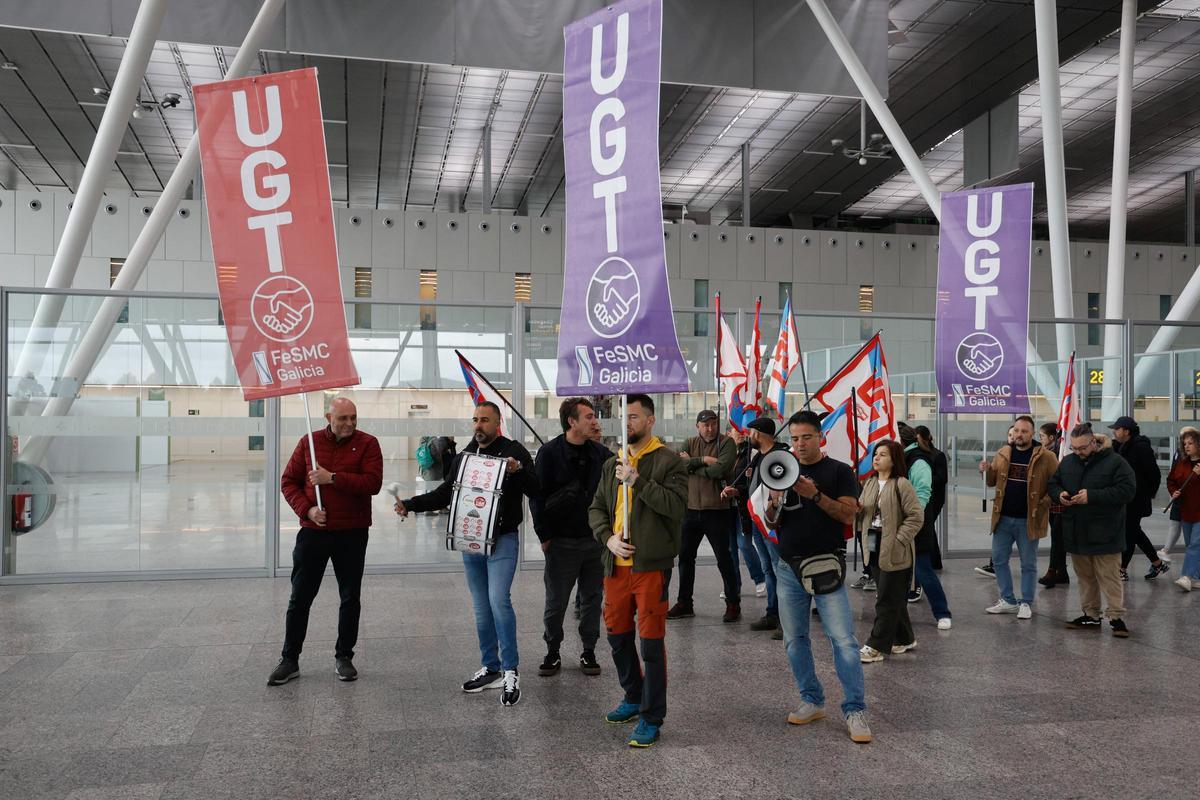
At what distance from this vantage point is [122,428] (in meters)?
9.93

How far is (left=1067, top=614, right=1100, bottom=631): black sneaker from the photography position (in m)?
7.81

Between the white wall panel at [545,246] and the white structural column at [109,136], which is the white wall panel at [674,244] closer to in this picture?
the white wall panel at [545,246]

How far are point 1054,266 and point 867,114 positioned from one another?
301 inches

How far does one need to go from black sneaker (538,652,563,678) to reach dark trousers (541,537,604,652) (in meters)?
0.05

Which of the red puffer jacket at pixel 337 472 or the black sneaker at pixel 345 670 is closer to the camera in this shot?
the red puffer jacket at pixel 337 472

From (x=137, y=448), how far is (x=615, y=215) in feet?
23.2

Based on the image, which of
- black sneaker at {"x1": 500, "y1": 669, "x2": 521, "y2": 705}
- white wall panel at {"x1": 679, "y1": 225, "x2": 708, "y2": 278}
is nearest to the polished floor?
black sneaker at {"x1": 500, "y1": 669, "x2": 521, "y2": 705}

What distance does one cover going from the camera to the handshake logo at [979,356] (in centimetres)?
870

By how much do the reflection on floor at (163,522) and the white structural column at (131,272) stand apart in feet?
2.34

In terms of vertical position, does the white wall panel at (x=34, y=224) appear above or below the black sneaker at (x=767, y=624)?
above

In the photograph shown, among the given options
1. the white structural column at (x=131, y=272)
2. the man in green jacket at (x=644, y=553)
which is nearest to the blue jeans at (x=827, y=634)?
the man in green jacket at (x=644, y=553)

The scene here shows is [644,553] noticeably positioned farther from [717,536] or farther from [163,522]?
[163,522]

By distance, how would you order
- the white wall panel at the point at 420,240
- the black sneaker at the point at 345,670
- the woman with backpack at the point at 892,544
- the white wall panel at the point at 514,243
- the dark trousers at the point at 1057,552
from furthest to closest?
the white wall panel at the point at 514,243, the white wall panel at the point at 420,240, the dark trousers at the point at 1057,552, the woman with backpack at the point at 892,544, the black sneaker at the point at 345,670

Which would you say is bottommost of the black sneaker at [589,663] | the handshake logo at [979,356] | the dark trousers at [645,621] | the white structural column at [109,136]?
the black sneaker at [589,663]
